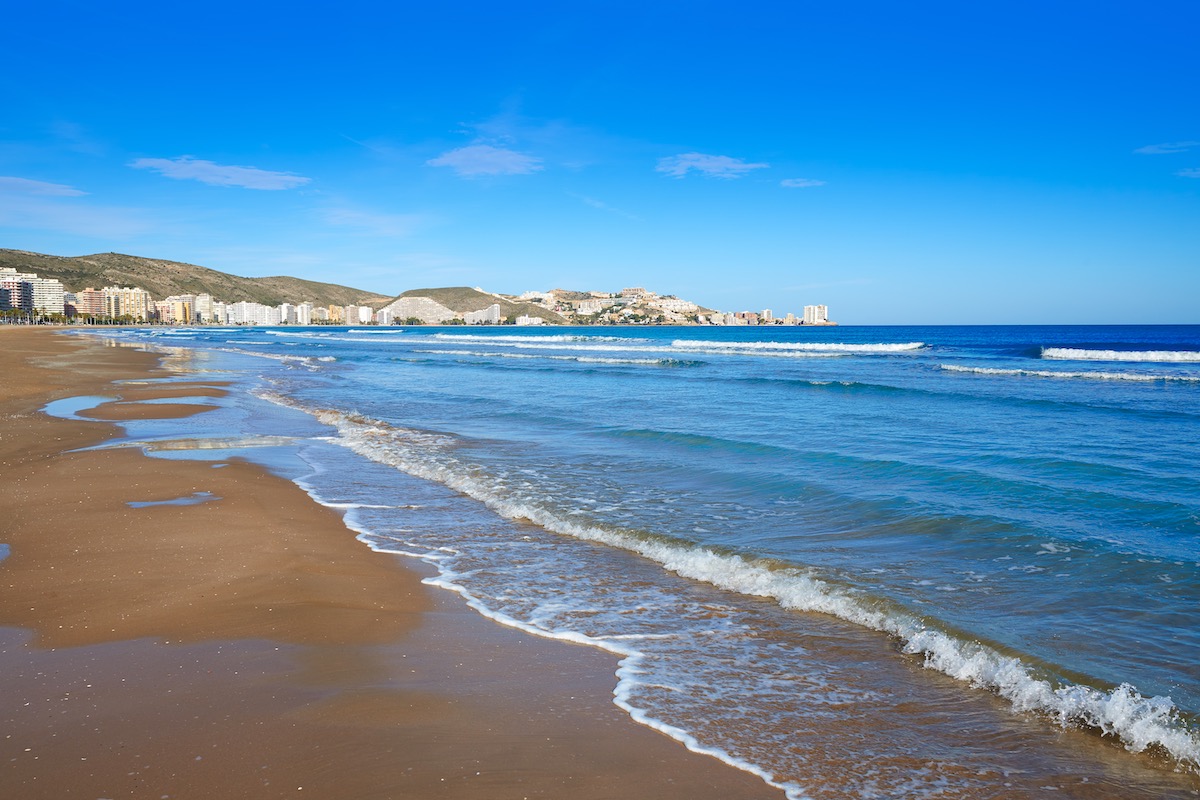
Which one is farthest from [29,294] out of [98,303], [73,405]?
[73,405]

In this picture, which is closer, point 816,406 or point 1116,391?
point 816,406

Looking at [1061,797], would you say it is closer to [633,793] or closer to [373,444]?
[633,793]

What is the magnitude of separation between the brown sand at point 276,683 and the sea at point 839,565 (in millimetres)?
405

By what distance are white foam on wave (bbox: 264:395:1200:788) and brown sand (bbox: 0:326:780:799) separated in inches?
17.7

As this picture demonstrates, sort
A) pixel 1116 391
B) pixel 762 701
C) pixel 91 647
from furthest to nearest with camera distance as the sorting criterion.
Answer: pixel 1116 391, pixel 91 647, pixel 762 701

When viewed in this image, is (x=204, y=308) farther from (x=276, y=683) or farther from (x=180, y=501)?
(x=276, y=683)

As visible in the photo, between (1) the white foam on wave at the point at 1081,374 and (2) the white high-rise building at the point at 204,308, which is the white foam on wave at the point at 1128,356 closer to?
(1) the white foam on wave at the point at 1081,374

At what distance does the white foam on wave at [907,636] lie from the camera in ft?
12.3

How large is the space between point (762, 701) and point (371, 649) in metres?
2.46

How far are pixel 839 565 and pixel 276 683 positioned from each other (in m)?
4.63

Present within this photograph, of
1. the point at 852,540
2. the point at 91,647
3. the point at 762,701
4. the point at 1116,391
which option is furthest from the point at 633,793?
the point at 1116,391

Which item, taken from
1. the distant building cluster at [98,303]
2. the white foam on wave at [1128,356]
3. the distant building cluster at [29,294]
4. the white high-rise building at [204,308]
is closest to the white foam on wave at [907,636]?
the white foam on wave at [1128,356]

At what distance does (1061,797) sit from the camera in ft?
10.6

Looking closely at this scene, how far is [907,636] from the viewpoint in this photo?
16.3 ft
